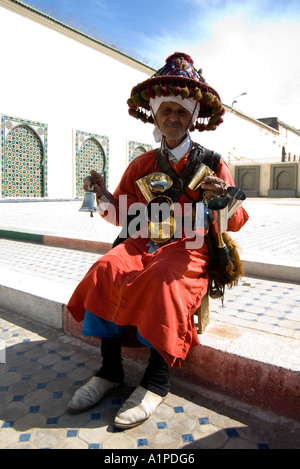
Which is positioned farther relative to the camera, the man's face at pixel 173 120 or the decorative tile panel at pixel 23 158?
the decorative tile panel at pixel 23 158

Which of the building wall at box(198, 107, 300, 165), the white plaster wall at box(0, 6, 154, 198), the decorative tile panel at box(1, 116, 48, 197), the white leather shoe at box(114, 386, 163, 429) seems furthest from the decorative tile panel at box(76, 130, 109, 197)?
the white leather shoe at box(114, 386, 163, 429)

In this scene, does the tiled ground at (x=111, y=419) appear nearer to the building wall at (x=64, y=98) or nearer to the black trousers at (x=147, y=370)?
the black trousers at (x=147, y=370)

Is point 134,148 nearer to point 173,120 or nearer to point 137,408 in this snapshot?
point 173,120

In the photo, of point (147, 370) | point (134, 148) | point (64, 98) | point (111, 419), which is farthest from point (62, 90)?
point (111, 419)

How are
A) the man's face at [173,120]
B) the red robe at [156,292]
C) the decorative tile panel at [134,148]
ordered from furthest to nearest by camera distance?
the decorative tile panel at [134,148]
the man's face at [173,120]
the red robe at [156,292]

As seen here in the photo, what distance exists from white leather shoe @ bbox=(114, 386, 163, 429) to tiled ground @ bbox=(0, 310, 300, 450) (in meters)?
0.04

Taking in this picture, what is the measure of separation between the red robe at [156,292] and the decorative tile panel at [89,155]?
1363 centimetres

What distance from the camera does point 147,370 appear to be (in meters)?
1.75

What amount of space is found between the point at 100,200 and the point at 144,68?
59.5 ft

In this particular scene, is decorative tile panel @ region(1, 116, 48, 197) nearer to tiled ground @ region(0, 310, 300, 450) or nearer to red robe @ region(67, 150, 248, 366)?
tiled ground @ region(0, 310, 300, 450)

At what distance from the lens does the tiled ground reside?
1481 mm

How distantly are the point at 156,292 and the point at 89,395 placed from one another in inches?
22.4

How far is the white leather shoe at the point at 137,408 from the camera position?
5.09 feet

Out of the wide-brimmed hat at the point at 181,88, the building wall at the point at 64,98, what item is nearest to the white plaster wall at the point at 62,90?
the building wall at the point at 64,98
